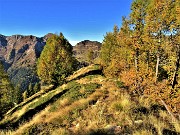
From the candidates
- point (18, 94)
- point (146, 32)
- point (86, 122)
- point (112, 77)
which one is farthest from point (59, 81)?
point (18, 94)

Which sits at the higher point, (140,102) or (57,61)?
(57,61)

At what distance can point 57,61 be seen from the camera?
4794 centimetres

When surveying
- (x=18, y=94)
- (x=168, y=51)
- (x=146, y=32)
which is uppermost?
(x=146, y=32)

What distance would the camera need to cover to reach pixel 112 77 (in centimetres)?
3750

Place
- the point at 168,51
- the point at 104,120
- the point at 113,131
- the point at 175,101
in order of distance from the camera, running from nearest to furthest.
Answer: the point at 113,131
the point at 104,120
the point at 175,101
the point at 168,51

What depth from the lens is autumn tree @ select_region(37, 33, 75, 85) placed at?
4541 cm

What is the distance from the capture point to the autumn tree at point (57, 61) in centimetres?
4541

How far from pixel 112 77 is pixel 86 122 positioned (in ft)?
78.3

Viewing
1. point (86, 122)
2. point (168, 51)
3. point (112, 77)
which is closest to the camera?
point (86, 122)

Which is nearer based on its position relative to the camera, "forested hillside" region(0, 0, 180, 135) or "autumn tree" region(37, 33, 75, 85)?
"forested hillside" region(0, 0, 180, 135)

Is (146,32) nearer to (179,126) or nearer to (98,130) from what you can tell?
(179,126)

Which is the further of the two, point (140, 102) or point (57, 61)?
point (57, 61)

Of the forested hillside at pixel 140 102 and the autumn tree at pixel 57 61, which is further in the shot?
the autumn tree at pixel 57 61

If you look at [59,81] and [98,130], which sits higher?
[59,81]
